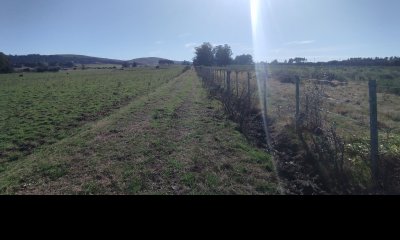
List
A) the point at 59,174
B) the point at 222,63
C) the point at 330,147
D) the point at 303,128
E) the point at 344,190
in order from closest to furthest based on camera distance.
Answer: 1. the point at 344,190
2. the point at 59,174
3. the point at 330,147
4. the point at 303,128
5. the point at 222,63

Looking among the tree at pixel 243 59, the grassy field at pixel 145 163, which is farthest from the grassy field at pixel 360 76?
the tree at pixel 243 59

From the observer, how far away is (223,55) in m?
120

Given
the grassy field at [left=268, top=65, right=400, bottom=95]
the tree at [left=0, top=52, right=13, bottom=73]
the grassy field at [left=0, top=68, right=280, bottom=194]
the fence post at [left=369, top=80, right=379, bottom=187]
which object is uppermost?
the tree at [left=0, top=52, right=13, bottom=73]

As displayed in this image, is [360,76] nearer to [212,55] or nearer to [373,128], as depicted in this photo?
[373,128]

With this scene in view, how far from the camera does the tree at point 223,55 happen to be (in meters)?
119

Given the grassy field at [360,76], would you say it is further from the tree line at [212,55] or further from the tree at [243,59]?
the tree at [243,59]

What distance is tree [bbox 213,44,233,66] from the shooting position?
11938 centimetres

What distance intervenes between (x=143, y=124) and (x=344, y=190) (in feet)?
26.7

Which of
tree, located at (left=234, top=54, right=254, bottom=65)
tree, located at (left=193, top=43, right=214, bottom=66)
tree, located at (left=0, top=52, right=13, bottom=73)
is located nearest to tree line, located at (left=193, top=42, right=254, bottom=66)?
tree, located at (left=193, top=43, right=214, bottom=66)

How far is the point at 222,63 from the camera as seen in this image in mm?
119375

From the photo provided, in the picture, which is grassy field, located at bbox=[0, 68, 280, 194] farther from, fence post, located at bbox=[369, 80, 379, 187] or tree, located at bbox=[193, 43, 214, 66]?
tree, located at bbox=[193, 43, 214, 66]
